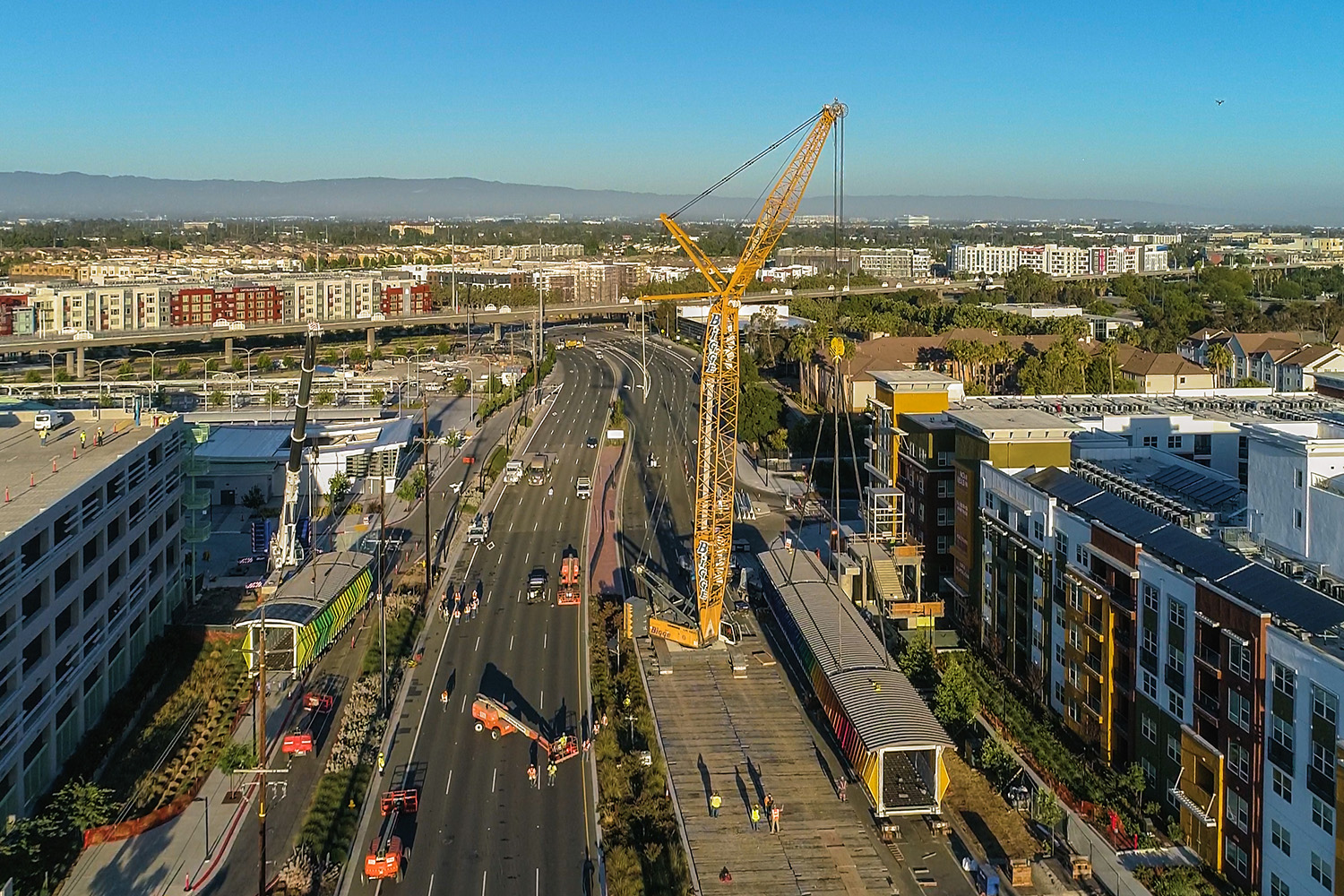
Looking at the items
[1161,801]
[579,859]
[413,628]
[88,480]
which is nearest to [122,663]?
[88,480]

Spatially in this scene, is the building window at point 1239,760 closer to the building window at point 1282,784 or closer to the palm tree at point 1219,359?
the building window at point 1282,784

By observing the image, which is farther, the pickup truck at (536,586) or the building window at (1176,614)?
the pickup truck at (536,586)

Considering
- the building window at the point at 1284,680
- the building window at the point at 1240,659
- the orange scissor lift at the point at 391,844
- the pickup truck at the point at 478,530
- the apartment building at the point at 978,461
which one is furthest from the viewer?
the pickup truck at the point at 478,530

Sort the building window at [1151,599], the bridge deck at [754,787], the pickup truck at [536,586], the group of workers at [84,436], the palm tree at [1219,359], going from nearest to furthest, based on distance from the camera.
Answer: the bridge deck at [754,787], the building window at [1151,599], the group of workers at [84,436], the pickup truck at [536,586], the palm tree at [1219,359]

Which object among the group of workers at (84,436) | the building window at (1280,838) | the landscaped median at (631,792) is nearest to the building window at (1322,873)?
the building window at (1280,838)

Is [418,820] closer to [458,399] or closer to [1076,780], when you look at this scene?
[1076,780]

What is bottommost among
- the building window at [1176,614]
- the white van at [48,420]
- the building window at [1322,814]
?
the building window at [1322,814]
